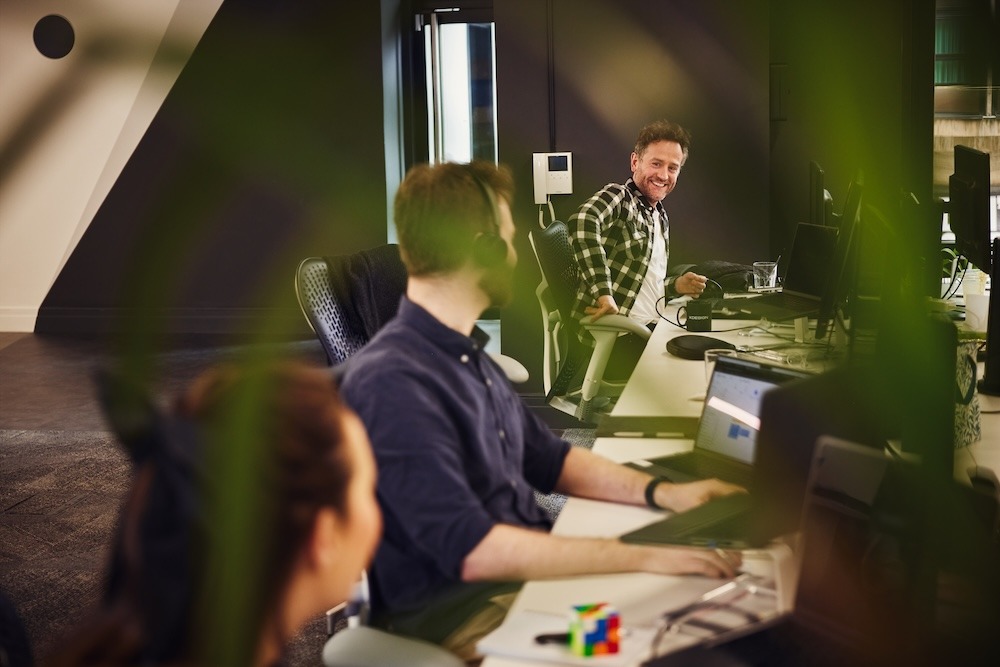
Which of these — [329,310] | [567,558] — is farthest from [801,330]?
[567,558]

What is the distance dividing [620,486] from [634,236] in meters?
2.34

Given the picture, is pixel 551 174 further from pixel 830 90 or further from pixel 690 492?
pixel 690 492

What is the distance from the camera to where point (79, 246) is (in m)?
7.59

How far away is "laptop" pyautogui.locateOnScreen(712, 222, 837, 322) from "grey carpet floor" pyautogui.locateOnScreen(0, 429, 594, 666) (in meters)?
0.98

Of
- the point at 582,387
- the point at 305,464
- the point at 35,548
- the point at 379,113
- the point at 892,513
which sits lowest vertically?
the point at 35,548

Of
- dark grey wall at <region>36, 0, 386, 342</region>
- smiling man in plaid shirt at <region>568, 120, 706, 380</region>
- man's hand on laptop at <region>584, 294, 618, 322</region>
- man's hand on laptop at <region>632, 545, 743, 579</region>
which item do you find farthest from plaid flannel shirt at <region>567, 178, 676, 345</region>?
dark grey wall at <region>36, 0, 386, 342</region>

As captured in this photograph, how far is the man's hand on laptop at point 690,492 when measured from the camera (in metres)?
1.72

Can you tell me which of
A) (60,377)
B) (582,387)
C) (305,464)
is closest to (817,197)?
A: (582,387)

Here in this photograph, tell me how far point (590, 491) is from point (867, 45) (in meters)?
4.77

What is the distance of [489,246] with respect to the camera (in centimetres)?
169

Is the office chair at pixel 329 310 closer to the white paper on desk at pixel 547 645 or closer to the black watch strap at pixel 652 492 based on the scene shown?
the black watch strap at pixel 652 492

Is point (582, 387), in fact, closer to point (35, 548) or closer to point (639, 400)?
point (639, 400)

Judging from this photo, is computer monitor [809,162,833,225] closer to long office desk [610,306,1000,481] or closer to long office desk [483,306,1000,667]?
long office desk [610,306,1000,481]

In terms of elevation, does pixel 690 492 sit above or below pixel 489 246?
below
